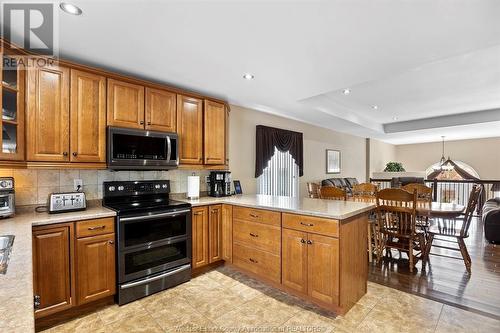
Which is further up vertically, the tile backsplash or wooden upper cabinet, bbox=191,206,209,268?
the tile backsplash

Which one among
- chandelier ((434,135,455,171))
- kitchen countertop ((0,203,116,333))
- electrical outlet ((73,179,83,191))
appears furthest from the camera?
chandelier ((434,135,455,171))

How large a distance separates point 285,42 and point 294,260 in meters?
2.05

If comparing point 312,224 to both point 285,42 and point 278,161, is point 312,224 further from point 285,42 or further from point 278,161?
point 278,161

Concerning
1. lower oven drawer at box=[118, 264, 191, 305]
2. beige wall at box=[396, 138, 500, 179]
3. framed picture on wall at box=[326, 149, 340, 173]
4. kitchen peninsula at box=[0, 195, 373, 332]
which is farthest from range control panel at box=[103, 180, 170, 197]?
beige wall at box=[396, 138, 500, 179]

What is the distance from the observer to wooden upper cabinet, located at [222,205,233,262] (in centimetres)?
313

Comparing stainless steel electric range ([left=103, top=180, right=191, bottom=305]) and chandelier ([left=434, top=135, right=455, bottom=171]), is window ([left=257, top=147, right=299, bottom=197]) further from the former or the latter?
chandelier ([left=434, top=135, right=455, bottom=171])

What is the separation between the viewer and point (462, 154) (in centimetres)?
913

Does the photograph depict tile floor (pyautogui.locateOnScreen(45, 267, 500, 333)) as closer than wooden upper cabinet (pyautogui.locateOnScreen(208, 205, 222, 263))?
Yes

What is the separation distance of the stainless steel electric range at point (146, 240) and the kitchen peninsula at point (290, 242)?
0.53 feet

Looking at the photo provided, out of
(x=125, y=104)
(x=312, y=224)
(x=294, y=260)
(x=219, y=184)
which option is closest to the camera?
(x=312, y=224)

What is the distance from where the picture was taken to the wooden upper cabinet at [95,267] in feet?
7.15

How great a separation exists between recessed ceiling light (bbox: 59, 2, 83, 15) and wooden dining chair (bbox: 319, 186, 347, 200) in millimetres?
3229

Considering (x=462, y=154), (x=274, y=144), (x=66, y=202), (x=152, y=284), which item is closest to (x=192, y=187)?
(x=152, y=284)

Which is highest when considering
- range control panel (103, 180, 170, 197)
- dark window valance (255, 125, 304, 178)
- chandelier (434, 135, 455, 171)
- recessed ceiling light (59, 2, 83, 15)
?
recessed ceiling light (59, 2, 83, 15)
